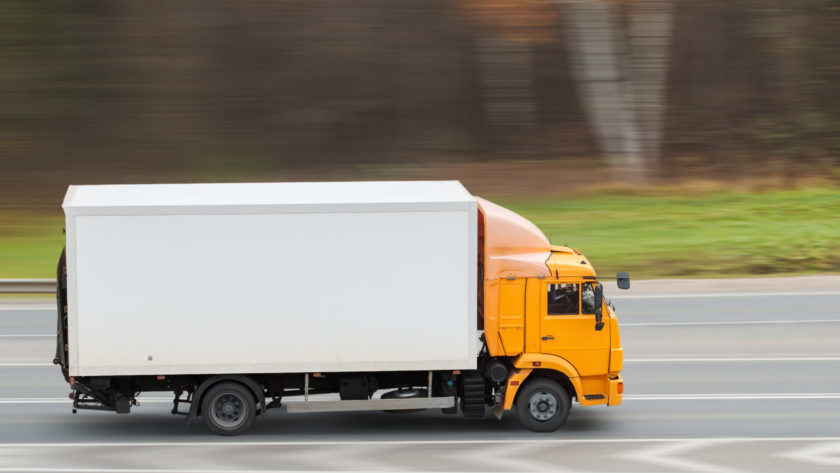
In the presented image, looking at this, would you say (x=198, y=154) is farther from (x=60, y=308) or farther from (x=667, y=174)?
(x=60, y=308)

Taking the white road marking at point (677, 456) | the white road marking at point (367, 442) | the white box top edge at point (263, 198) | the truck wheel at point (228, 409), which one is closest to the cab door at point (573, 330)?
the white road marking at point (367, 442)

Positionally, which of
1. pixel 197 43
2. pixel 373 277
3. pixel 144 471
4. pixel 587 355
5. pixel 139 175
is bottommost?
pixel 144 471

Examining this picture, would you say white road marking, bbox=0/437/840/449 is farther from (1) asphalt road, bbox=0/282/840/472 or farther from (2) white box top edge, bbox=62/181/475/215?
(2) white box top edge, bbox=62/181/475/215

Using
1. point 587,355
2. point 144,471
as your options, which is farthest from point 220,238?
point 587,355

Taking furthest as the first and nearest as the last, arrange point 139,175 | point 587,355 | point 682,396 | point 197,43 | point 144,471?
point 197,43
point 139,175
point 682,396
point 587,355
point 144,471

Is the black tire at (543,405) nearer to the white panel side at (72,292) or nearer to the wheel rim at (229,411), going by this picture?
the wheel rim at (229,411)

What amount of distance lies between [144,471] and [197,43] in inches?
1169

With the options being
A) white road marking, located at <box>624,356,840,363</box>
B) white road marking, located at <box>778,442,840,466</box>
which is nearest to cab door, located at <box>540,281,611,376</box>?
white road marking, located at <box>778,442,840,466</box>

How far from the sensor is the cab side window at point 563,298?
1183 centimetres

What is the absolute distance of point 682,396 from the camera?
14.1 meters

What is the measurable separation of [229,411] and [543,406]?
3542 millimetres

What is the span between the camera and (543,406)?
12.1 meters

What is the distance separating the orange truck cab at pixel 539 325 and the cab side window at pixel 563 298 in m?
0.01

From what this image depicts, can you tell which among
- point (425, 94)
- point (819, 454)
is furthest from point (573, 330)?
point (425, 94)
